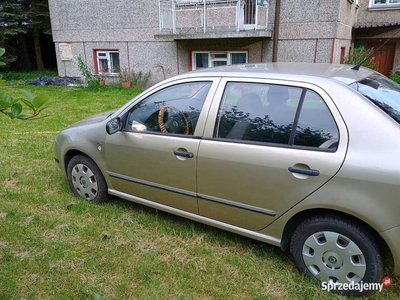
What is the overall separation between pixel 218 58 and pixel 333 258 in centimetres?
1044

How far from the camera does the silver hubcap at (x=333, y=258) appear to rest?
2.33 m

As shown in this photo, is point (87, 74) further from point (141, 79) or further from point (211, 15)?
point (211, 15)

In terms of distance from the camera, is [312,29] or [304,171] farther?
[312,29]

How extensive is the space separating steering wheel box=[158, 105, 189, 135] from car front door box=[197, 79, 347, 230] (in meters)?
0.30

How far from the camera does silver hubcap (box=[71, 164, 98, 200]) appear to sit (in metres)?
3.85

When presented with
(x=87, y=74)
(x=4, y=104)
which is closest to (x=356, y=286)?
(x=4, y=104)

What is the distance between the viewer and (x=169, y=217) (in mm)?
3637

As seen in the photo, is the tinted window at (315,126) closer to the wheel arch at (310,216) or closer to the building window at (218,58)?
the wheel arch at (310,216)

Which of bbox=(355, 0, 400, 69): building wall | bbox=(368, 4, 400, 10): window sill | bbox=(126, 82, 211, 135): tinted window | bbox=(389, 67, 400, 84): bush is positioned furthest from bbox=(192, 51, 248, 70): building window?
bbox=(126, 82, 211, 135): tinted window

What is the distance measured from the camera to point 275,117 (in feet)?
8.47

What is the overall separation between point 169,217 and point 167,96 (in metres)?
1.30

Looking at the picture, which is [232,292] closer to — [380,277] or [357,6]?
[380,277]

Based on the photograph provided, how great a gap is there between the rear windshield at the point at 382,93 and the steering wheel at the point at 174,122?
55.3 inches

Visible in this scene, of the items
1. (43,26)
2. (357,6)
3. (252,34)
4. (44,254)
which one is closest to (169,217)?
(44,254)
